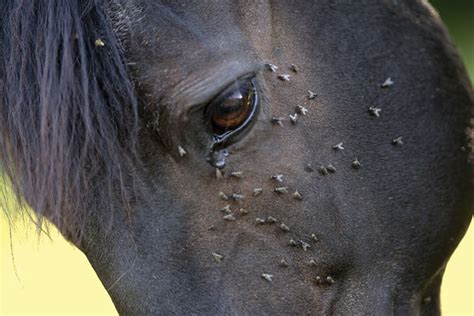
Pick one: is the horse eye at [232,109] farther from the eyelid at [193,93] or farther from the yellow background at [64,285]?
the yellow background at [64,285]

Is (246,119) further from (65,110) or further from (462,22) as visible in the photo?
(462,22)

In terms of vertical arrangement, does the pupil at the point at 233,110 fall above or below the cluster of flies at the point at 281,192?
above

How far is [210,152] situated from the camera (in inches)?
80.5

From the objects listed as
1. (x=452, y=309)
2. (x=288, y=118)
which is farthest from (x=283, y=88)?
(x=452, y=309)

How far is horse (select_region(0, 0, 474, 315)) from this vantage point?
201 cm

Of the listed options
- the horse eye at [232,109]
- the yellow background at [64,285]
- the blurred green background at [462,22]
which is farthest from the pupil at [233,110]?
the blurred green background at [462,22]

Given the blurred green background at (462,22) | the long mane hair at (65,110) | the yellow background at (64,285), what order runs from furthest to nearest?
the blurred green background at (462,22) → the yellow background at (64,285) → the long mane hair at (65,110)

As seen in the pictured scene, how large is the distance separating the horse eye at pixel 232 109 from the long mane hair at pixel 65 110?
0.17 m

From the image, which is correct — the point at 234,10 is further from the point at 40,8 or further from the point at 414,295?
the point at 414,295

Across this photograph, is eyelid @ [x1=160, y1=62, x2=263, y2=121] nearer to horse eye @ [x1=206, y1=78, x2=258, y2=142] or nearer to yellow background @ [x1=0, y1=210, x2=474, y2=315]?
horse eye @ [x1=206, y1=78, x2=258, y2=142]

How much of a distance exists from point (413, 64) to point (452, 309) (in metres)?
4.35

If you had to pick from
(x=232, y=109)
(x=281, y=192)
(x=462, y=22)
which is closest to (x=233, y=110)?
(x=232, y=109)

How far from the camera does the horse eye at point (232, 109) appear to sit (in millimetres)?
2039

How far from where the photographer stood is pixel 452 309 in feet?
20.6
